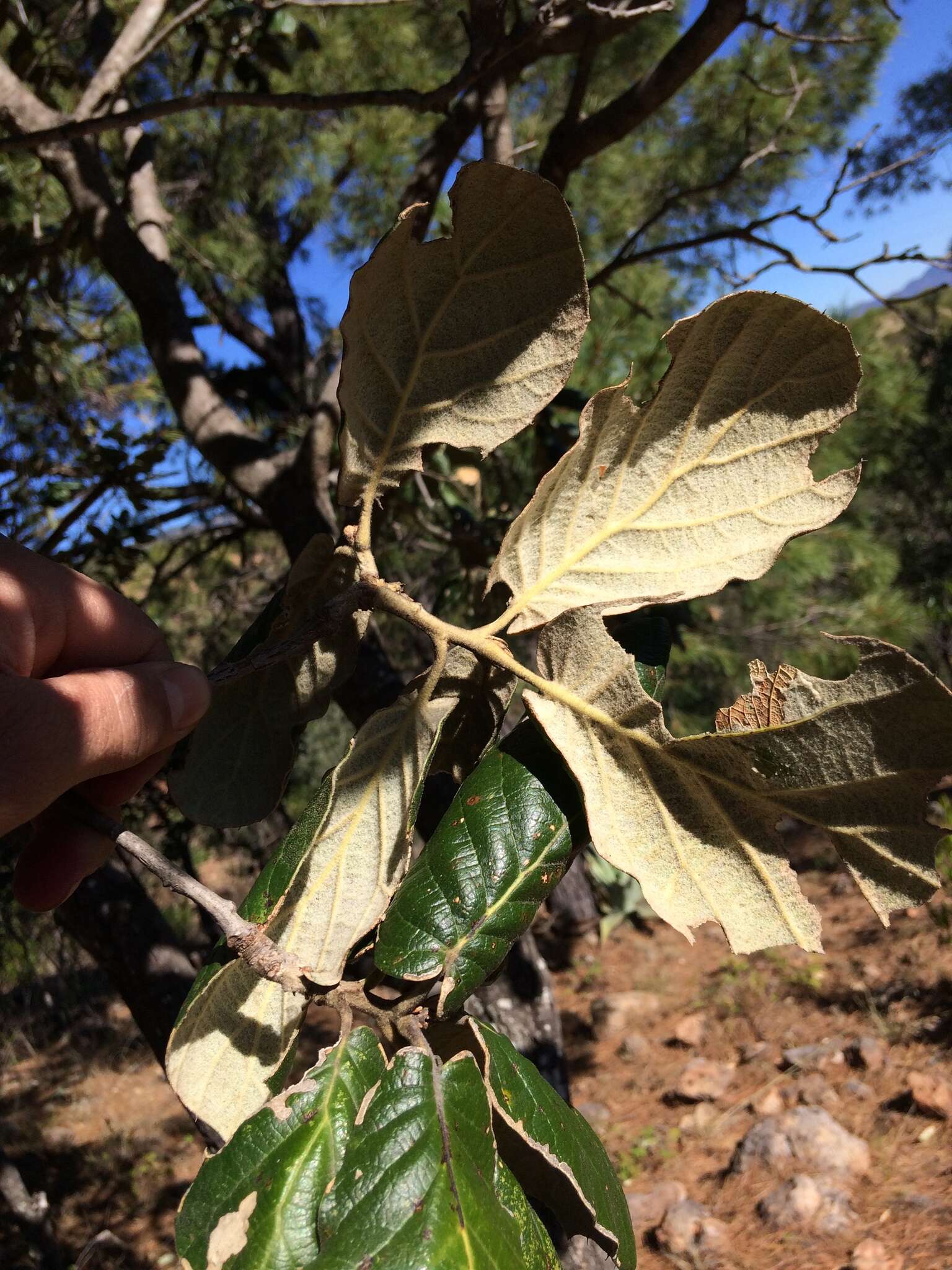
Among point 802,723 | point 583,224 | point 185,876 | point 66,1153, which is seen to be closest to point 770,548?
point 802,723

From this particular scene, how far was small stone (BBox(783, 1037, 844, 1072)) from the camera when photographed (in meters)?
3.65

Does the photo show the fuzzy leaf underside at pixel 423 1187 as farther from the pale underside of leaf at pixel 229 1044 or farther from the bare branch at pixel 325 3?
the bare branch at pixel 325 3

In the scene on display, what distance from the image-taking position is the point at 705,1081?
3842 millimetres

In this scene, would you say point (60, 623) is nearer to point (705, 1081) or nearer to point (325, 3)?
point (325, 3)

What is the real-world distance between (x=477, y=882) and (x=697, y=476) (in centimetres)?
36

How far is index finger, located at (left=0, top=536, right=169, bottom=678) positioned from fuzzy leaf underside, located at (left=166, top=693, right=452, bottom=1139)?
0.27 m

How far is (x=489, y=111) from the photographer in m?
2.02

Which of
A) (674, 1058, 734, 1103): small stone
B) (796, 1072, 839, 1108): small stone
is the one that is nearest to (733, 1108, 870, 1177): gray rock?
(796, 1072, 839, 1108): small stone

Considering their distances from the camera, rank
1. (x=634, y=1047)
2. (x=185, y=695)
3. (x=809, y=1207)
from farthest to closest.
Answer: (x=634, y=1047)
(x=809, y=1207)
(x=185, y=695)

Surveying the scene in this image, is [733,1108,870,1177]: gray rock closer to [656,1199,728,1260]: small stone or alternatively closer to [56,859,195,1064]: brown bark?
[656,1199,728,1260]: small stone

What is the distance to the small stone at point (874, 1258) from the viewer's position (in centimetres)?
237

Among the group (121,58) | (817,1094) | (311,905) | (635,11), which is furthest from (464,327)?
(817,1094)

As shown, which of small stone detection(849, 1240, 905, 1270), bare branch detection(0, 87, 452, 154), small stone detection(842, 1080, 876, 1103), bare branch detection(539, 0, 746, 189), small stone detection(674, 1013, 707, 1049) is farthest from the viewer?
small stone detection(674, 1013, 707, 1049)

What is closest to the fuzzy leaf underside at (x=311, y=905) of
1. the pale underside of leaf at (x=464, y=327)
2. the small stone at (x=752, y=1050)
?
Result: the pale underside of leaf at (x=464, y=327)
